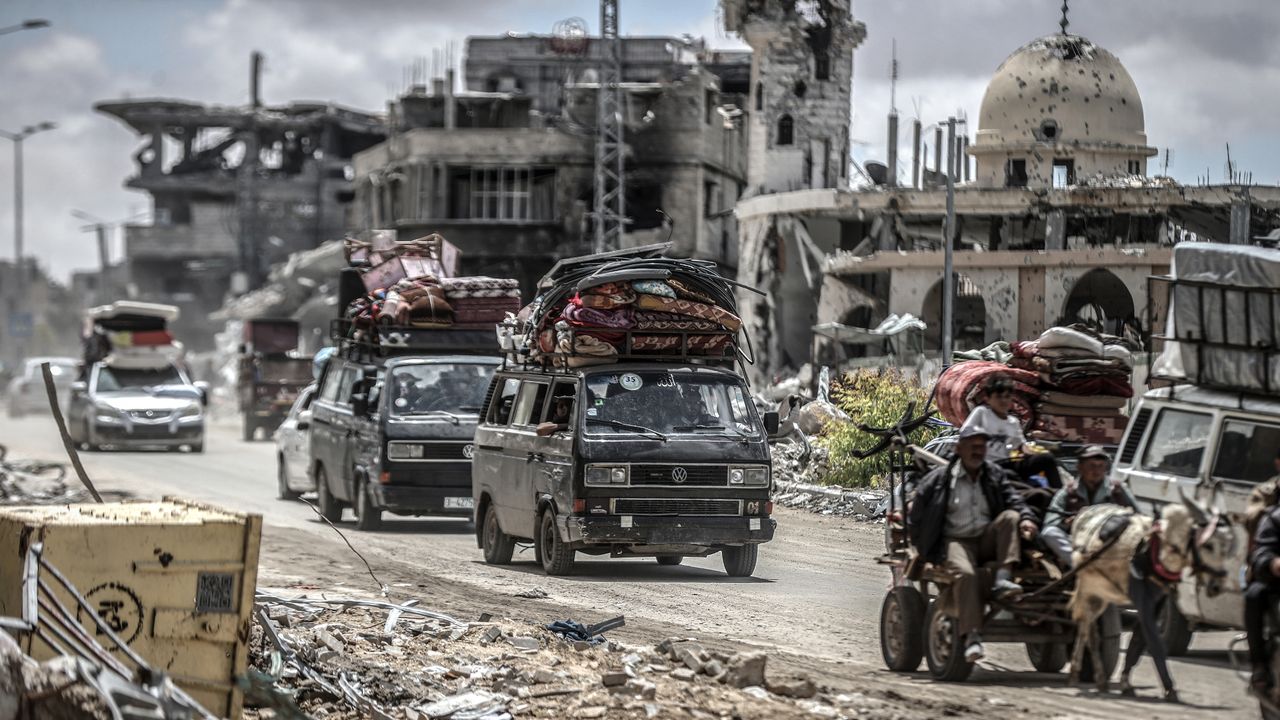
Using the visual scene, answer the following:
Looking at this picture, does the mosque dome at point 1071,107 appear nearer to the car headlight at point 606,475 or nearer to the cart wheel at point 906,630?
the car headlight at point 606,475

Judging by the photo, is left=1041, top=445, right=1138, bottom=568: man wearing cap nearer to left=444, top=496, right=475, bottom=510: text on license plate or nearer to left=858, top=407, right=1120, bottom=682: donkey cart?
left=858, top=407, right=1120, bottom=682: donkey cart

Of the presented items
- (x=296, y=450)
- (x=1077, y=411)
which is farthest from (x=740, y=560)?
(x=296, y=450)

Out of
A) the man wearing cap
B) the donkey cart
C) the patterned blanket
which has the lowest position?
the donkey cart

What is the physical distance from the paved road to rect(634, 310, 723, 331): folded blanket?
90.5 inches

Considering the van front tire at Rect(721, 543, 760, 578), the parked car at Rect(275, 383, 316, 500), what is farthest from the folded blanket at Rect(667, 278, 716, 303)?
the parked car at Rect(275, 383, 316, 500)

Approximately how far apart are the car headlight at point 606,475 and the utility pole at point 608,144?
39.4 meters

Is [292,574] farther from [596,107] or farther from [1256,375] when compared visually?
[596,107]

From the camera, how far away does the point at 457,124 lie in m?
67.4

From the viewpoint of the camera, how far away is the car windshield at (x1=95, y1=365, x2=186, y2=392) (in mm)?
37469

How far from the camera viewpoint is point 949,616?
10.5 m

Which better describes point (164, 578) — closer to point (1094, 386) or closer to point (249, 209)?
point (1094, 386)

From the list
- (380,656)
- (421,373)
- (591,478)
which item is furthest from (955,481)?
(421,373)

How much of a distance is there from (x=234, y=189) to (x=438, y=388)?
73656 mm

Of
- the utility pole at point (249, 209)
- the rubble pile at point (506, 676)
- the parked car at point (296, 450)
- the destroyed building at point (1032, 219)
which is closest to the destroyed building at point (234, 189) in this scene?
the utility pole at point (249, 209)
